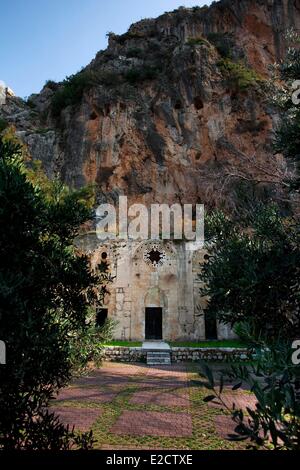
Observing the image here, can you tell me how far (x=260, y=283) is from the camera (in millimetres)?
4652

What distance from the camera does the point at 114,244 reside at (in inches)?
915

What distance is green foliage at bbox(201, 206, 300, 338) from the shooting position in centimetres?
468

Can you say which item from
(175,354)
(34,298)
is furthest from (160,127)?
(34,298)

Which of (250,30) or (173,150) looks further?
(250,30)

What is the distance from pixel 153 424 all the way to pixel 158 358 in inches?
372

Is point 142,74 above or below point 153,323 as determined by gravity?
above

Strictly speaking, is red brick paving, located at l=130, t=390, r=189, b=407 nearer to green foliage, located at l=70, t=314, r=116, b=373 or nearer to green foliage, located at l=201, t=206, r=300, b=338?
green foliage, located at l=70, t=314, r=116, b=373

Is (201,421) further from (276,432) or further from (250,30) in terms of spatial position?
(250,30)

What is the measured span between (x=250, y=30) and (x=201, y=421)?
42.3m

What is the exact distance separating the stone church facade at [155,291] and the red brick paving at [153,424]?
1332 centimetres

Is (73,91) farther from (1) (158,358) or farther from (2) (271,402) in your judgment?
(2) (271,402)
